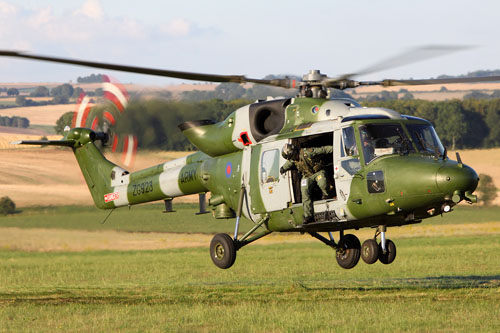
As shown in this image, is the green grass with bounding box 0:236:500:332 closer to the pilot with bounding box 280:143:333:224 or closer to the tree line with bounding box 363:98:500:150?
the pilot with bounding box 280:143:333:224

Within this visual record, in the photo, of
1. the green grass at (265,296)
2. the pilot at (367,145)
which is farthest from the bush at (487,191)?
the pilot at (367,145)

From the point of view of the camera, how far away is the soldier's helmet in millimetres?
18469

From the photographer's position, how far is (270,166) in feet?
64.3

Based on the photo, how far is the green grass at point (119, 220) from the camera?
44656 mm

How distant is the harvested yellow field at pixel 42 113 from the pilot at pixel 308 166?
5605 cm

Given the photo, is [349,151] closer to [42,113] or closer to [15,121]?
[42,113]

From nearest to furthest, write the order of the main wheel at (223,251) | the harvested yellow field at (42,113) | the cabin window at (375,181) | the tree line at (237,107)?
1. the cabin window at (375,181)
2. the main wheel at (223,251)
3. the tree line at (237,107)
4. the harvested yellow field at (42,113)

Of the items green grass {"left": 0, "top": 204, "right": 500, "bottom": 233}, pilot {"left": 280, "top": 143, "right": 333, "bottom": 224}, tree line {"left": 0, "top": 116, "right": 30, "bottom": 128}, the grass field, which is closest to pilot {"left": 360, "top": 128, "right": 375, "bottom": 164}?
pilot {"left": 280, "top": 143, "right": 333, "bottom": 224}

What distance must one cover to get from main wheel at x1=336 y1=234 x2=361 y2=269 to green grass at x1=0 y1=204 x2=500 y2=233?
997 inches

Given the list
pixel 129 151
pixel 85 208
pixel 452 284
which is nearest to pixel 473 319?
pixel 452 284

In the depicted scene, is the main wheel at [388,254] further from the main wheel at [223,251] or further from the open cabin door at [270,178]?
the main wheel at [223,251]

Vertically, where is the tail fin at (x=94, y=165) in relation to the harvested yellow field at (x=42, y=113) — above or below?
below

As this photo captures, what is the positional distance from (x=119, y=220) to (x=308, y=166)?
33.5 meters

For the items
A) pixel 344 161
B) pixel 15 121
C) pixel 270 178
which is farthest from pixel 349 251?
pixel 15 121
